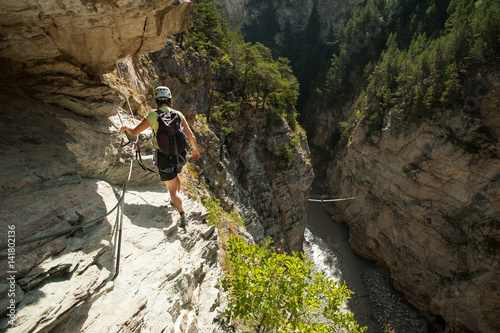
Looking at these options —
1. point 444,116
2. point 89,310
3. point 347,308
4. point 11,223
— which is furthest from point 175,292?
point 444,116

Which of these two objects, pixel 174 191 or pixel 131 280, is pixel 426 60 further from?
pixel 131 280

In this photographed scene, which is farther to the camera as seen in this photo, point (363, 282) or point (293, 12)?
point (293, 12)

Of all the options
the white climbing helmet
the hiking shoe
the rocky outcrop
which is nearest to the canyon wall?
the hiking shoe

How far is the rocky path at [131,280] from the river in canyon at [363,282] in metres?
14.7

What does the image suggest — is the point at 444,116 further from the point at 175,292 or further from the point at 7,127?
the point at 7,127

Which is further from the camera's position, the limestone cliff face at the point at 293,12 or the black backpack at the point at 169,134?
the limestone cliff face at the point at 293,12

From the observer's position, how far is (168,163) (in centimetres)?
355

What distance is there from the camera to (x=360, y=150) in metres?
21.2

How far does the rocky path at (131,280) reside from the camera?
6.45 feet

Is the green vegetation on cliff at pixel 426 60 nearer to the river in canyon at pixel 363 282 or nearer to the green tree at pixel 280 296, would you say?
the river in canyon at pixel 363 282

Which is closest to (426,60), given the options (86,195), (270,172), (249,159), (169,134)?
(270,172)

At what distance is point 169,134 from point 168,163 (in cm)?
49

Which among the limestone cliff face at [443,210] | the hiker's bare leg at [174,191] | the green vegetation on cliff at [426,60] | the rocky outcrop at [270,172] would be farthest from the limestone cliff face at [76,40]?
the green vegetation on cliff at [426,60]

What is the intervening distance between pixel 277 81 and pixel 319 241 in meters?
14.7
